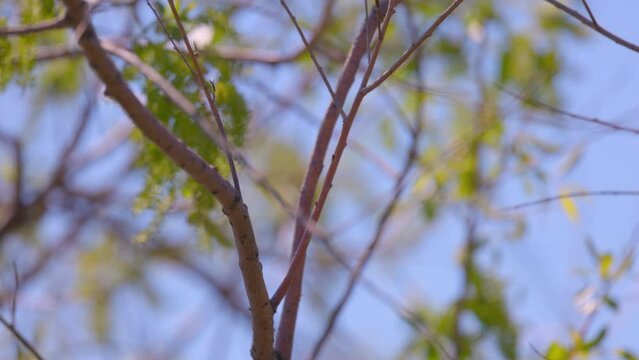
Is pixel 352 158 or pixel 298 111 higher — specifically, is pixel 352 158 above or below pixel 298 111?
above

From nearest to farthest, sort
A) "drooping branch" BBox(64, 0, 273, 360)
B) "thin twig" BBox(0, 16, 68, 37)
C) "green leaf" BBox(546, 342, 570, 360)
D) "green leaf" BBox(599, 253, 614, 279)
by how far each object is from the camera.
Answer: "drooping branch" BBox(64, 0, 273, 360) < "thin twig" BBox(0, 16, 68, 37) < "green leaf" BBox(546, 342, 570, 360) < "green leaf" BBox(599, 253, 614, 279)

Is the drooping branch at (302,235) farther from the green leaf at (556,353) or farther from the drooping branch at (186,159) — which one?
the green leaf at (556,353)

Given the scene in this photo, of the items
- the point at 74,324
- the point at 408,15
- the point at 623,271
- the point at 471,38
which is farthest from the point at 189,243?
the point at 623,271

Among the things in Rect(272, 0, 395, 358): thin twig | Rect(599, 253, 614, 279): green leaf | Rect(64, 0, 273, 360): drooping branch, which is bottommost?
Rect(64, 0, 273, 360): drooping branch

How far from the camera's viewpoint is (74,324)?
4.45 meters

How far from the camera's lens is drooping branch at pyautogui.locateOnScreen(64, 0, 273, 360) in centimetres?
138

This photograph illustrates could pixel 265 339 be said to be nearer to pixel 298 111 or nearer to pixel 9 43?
pixel 9 43

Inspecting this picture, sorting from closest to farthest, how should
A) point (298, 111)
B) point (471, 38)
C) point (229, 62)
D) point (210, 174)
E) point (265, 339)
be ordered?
point (210, 174)
point (265, 339)
point (229, 62)
point (298, 111)
point (471, 38)

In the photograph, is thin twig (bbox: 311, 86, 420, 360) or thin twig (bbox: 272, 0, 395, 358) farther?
thin twig (bbox: 311, 86, 420, 360)

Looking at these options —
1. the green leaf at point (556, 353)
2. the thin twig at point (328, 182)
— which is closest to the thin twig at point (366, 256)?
the thin twig at point (328, 182)

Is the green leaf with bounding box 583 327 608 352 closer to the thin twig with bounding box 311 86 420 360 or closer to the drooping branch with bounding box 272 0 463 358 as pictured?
the thin twig with bounding box 311 86 420 360

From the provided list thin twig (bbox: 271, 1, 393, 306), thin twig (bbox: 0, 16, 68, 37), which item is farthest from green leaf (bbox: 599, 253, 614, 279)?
thin twig (bbox: 0, 16, 68, 37)

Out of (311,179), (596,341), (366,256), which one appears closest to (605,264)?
(596,341)

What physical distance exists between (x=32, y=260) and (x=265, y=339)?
303 cm
